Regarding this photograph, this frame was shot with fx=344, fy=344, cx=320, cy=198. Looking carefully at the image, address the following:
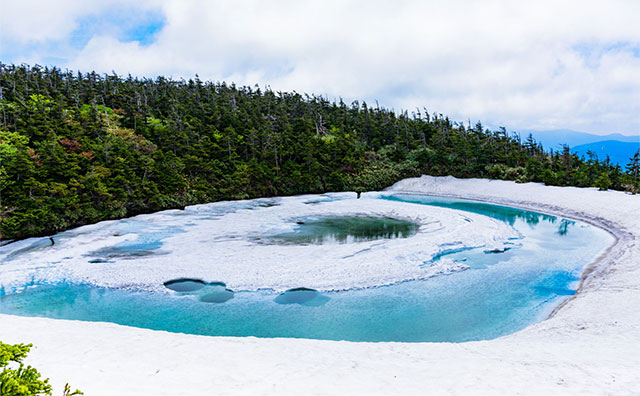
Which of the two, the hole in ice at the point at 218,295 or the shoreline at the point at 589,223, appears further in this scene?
the shoreline at the point at 589,223

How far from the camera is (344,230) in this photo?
2552 cm

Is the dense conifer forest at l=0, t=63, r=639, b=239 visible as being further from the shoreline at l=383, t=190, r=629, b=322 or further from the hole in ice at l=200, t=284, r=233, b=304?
the hole in ice at l=200, t=284, r=233, b=304

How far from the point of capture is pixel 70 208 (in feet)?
86.4

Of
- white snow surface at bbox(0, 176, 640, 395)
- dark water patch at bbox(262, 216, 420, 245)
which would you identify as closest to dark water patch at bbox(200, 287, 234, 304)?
white snow surface at bbox(0, 176, 640, 395)

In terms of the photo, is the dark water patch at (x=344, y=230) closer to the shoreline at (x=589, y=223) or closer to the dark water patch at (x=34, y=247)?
the shoreline at (x=589, y=223)

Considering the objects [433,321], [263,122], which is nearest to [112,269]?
[433,321]

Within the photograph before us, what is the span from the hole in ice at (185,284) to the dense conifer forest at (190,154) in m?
14.8

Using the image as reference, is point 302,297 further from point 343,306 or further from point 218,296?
point 218,296

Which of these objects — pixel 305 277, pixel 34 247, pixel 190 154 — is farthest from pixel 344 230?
pixel 190 154

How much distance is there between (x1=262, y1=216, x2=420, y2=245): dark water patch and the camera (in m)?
22.5

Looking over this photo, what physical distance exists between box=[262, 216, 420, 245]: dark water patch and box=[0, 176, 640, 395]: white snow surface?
12343 millimetres

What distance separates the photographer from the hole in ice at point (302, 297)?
44.2ft

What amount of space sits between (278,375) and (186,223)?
73.5 feet

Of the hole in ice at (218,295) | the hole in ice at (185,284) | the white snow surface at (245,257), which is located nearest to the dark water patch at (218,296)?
the hole in ice at (218,295)
